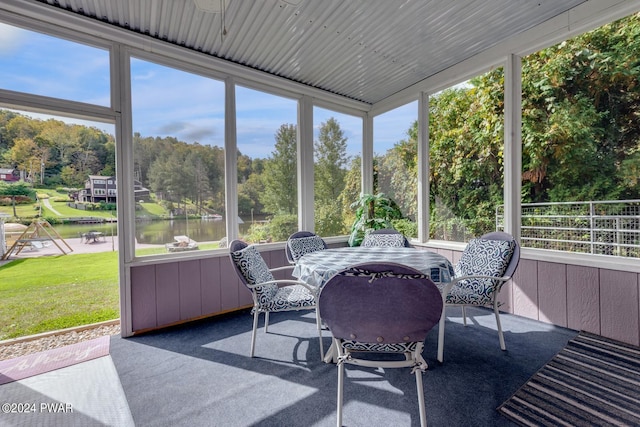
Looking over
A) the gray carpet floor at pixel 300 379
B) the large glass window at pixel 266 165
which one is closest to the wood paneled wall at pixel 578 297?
the gray carpet floor at pixel 300 379

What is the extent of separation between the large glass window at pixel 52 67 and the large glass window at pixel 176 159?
0.94 feet

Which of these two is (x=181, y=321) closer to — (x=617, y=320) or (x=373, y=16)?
(x=373, y=16)

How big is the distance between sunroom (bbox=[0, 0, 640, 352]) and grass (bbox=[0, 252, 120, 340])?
2.32ft

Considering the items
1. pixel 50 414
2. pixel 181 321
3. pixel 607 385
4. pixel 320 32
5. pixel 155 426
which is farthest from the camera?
pixel 181 321

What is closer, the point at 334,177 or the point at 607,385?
the point at 607,385

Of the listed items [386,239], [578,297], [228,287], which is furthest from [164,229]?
[578,297]

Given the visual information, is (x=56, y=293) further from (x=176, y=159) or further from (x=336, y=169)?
(x=336, y=169)

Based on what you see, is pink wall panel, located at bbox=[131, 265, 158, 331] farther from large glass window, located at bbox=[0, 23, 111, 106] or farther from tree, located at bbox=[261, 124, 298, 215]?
large glass window, located at bbox=[0, 23, 111, 106]

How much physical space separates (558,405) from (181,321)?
3.22 meters

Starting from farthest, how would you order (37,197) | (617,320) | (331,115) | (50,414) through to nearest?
(331,115), (37,197), (617,320), (50,414)

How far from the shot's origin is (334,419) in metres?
1.60

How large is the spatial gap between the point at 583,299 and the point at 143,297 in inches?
168

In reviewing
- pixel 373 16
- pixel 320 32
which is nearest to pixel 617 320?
pixel 373 16

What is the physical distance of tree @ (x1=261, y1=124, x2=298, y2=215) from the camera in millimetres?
3826
